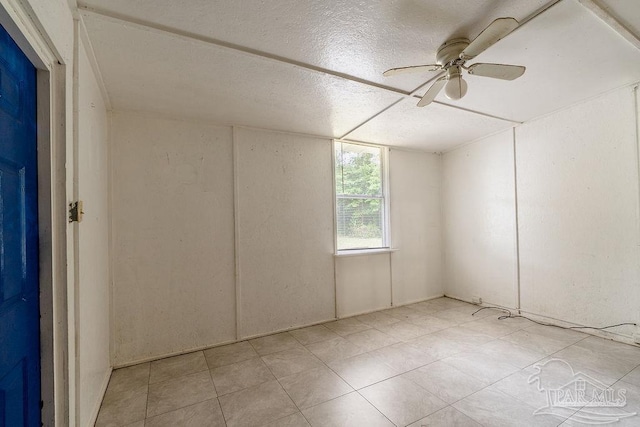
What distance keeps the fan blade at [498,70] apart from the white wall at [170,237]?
2501 mm

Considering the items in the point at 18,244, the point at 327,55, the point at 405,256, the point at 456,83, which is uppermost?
the point at 327,55

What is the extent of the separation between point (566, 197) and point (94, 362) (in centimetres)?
477

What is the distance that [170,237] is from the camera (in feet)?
Result: 9.08

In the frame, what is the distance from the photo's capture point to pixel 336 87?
2.36m

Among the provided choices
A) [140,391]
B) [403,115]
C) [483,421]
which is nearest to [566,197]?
[403,115]

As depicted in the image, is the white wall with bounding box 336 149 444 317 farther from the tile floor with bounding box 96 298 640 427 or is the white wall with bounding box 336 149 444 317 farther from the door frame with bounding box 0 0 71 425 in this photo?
the door frame with bounding box 0 0 71 425

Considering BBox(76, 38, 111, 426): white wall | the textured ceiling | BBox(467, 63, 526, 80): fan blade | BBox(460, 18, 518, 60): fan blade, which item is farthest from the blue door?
BBox(467, 63, 526, 80): fan blade

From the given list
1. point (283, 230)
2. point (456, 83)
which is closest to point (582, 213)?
point (456, 83)

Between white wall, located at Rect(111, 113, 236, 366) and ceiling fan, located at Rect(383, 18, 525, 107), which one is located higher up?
ceiling fan, located at Rect(383, 18, 525, 107)

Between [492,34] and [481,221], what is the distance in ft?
10.4

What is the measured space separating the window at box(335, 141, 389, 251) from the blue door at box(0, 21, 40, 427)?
3086mm

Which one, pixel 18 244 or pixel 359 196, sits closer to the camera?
pixel 18 244

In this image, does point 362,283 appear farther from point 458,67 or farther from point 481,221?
point 458,67

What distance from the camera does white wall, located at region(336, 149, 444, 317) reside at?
3807 mm
